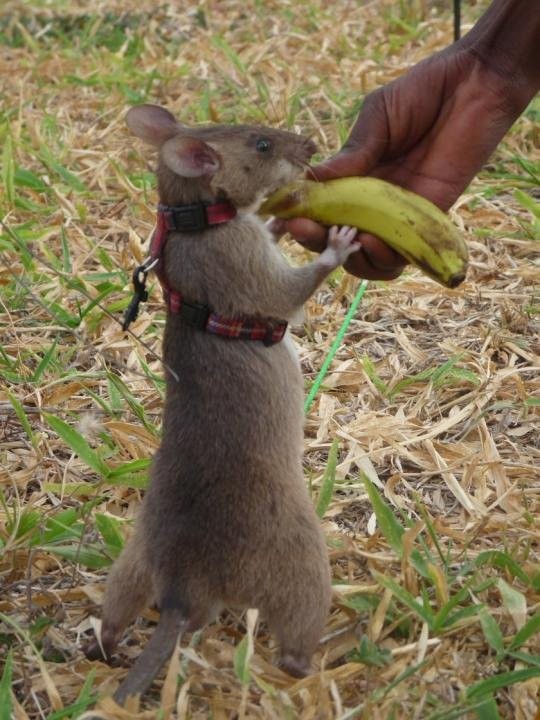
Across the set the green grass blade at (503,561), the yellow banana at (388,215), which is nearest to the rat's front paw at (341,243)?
the yellow banana at (388,215)

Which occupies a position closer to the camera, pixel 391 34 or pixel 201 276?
pixel 201 276

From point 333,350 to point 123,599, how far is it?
164 centimetres

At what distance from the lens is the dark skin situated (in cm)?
397

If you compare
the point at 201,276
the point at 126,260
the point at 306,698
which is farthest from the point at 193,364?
the point at 126,260

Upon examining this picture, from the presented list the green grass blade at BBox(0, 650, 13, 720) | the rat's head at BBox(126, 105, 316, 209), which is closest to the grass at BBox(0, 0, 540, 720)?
the green grass blade at BBox(0, 650, 13, 720)

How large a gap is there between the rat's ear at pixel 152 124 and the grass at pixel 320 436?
634 millimetres

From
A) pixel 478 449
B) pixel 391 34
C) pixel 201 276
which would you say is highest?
pixel 201 276

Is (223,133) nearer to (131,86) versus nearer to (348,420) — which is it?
(348,420)

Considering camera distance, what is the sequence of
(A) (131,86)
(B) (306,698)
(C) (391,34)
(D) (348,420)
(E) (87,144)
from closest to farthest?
1. (B) (306,698)
2. (D) (348,420)
3. (E) (87,144)
4. (A) (131,86)
5. (C) (391,34)

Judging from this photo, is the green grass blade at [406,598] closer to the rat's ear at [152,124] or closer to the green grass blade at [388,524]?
the green grass blade at [388,524]

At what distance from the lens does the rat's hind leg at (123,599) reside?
9.69 ft

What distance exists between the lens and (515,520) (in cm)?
348

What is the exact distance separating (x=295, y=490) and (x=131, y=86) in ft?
16.6

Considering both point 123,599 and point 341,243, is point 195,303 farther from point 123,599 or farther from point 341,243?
point 123,599
